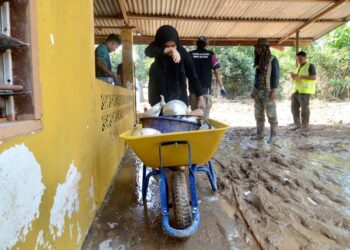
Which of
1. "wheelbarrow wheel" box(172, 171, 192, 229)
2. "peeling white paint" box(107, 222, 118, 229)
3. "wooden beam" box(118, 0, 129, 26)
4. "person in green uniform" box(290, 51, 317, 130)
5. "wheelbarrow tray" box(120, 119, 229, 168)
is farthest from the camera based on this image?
"person in green uniform" box(290, 51, 317, 130)

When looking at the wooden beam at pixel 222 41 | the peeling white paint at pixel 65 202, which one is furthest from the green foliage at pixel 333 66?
the peeling white paint at pixel 65 202

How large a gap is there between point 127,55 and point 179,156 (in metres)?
5.64

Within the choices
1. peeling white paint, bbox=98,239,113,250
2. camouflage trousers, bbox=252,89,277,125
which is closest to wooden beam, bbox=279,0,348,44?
camouflage trousers, bbox=252,89,277,125

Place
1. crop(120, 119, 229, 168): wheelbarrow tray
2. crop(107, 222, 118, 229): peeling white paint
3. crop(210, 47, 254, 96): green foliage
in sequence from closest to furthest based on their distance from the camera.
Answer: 1. crop(120, 119, 229, 168): wheelbarrow tray
2. crop(107, 222, 118, 229): peeling white paint
3. crop(210, 47, 254, 96): green foliage

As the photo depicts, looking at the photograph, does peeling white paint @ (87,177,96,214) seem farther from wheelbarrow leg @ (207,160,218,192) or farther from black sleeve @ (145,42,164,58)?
black sleeve @ (145,42,164,58)

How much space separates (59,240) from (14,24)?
3.62 feet

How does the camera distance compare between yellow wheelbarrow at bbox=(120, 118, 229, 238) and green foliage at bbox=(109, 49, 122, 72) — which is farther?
green foliage at bbox=(109, 49, 122, 72)

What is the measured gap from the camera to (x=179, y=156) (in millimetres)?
2309

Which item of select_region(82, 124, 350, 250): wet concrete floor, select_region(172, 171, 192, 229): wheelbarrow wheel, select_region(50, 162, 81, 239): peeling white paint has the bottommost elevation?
select_region(82, 124, 350, 250): wet concrete floor

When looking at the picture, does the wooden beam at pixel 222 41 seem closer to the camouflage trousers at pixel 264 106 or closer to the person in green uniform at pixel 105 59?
the camouflage trousers at pixel 264 106

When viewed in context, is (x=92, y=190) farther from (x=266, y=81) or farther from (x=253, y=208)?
(x=266, y=81)

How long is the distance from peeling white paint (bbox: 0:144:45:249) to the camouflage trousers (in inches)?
217

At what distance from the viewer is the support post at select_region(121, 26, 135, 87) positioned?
739 centimetres

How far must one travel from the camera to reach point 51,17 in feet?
5.23
